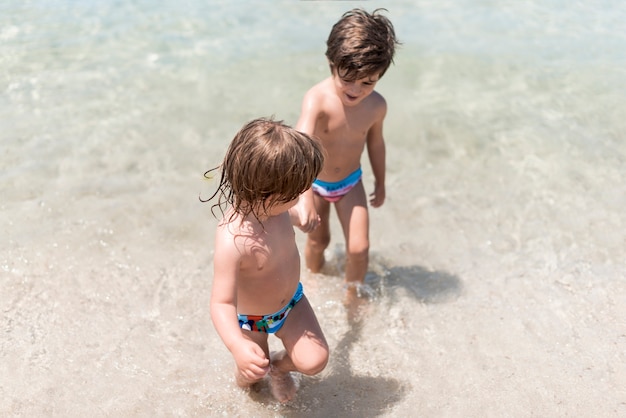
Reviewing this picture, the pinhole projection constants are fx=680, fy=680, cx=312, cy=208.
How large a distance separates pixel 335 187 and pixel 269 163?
128 cm

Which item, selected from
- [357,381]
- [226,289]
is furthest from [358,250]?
[226,289]

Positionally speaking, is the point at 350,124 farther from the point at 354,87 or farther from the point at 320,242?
the point at 320,242

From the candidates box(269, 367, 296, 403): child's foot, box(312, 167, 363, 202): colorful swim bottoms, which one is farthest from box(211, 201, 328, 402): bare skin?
box(312, 167, 363, 202): colorful swim bottoms

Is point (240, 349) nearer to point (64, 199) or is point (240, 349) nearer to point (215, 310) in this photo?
point (215, 310)

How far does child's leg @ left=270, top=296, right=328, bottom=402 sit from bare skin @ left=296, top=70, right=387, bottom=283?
50 cm

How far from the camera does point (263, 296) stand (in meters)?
2.65

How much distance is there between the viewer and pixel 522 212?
4383 millimetres

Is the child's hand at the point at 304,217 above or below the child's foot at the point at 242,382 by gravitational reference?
above

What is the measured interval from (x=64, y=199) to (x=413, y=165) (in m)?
2.35

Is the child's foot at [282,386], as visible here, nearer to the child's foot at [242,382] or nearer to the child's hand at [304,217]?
the child's foot at [242,382]

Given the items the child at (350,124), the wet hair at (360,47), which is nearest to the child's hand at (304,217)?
the child at (350,124)

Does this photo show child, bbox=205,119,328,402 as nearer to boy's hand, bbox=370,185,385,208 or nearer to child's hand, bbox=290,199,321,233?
child's hand, bbox=290,199,321,233

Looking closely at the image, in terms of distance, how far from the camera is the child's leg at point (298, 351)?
107 inches

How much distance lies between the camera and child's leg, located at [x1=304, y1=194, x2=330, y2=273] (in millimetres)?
3625
